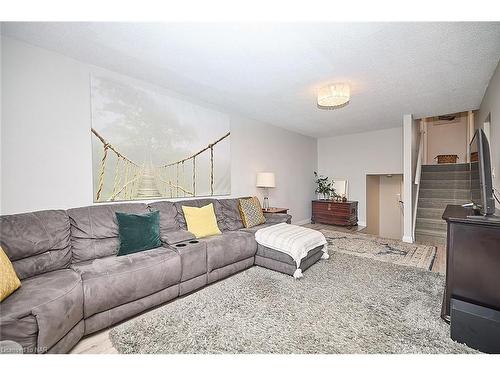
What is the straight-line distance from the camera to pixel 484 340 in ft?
4.61

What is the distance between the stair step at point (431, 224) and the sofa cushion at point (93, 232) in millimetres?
5604

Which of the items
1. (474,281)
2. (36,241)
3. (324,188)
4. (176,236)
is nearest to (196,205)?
(176,236)

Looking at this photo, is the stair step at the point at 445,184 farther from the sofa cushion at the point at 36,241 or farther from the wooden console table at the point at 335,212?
the sofa cushion at the point at 36,241

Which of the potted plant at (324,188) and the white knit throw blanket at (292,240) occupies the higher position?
the potted plant at (324,188)

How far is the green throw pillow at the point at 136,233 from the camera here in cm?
221

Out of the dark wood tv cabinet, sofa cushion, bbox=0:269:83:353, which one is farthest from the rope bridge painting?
the dark wood tv cabinet

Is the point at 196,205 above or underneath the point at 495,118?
underneath

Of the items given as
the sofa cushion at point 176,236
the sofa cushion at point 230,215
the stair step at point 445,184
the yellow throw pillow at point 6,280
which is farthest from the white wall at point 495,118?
the yellow throw pillow at point 6,280

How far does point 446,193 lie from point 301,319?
5199 mm

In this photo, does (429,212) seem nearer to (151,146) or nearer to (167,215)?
(167,215)

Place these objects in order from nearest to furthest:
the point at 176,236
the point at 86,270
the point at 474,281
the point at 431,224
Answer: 1. the point at 474,281
2. the point at 86,270
3. the point at 176,236
4. the point at 431,224

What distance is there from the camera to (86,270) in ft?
5.70

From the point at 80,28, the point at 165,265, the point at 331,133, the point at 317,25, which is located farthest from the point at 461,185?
the point at 80,28

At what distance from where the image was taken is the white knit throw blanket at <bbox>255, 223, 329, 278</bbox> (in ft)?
8.42
